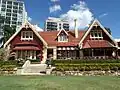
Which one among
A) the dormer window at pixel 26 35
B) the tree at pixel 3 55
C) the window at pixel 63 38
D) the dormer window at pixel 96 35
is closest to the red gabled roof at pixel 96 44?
the dormer window at pixel 96 35

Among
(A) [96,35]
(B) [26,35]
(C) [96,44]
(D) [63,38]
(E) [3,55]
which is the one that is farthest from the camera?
(D) [63,38]

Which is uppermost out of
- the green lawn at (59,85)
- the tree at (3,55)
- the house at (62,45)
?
the house at (62,45)

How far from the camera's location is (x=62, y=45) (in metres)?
52.2

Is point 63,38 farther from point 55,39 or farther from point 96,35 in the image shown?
point 96,35

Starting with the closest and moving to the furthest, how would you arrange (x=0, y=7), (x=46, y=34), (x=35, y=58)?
(x=35, y=58), (x=46, y=34), (x=0, y=7)

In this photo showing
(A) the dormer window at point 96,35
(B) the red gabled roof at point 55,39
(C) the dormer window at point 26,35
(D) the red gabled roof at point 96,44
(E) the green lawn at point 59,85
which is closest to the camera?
(E) the green lawn at point 59,85

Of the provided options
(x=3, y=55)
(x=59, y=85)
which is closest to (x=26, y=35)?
(x=3, y=55)

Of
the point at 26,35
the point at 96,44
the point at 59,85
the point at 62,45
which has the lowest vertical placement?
the point at 59,85

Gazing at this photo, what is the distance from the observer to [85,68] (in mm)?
34344

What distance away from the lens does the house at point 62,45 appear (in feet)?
168

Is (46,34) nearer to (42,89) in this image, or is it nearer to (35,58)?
(35,58)

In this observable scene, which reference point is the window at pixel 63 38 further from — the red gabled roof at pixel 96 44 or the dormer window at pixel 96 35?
the dormer window at pixel 96 35

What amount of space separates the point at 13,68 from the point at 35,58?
54.8 ft

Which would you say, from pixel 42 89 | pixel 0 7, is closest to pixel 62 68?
pixel 42 89
